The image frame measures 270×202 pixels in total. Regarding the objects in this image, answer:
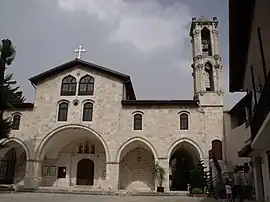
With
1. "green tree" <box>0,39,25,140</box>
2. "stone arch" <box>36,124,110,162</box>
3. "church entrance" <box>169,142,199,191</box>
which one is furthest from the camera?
"church entrance" <box>169,142,199,191</box>

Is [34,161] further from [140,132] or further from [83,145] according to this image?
[140,132]

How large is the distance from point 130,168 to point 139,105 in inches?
197

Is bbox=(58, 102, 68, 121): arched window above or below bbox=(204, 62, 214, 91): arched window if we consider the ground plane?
below

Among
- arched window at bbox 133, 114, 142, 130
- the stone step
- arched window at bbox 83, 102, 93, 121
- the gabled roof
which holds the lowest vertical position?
the stone step

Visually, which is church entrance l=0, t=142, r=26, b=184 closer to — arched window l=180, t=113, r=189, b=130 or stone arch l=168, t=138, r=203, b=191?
stone arch l=168, t=138, r=203, b=191

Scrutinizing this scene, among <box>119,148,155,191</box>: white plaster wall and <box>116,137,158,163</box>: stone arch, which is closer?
<box>116,137,158,163</box>: stone arch

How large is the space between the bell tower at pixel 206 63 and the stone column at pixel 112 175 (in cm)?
787

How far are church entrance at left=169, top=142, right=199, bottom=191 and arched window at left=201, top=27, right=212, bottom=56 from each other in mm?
7894

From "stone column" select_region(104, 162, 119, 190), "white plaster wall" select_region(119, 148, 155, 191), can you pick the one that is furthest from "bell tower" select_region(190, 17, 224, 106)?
"stone column" select_region(104, 162, 119, 190)

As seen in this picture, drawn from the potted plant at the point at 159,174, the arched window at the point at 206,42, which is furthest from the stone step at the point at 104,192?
the arched window at the point at 206,42

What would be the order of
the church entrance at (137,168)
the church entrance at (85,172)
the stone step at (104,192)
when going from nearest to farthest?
1. the stone step at (104,192)
2. the church entrance at (137,168)
3. the church entrance at (85,172)

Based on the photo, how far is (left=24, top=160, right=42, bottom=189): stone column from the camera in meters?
22.1

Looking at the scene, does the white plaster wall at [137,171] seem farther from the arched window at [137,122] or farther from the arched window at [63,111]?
the arched window at [63,111]

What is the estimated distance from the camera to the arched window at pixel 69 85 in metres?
24.0
